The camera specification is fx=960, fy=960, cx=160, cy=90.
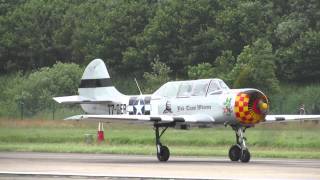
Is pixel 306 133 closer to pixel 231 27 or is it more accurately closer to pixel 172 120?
pixel 172 120

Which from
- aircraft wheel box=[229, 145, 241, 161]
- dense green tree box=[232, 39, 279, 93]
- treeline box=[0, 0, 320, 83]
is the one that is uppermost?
treeline box=[0, 0, 320, 83]

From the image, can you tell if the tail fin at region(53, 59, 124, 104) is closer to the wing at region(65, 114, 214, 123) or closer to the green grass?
the green grass

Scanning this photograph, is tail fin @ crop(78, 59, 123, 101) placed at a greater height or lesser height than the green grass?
greater

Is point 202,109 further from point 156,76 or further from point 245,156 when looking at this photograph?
point 156,76

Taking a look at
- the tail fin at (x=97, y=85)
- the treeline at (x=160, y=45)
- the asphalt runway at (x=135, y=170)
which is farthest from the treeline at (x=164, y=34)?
the asphalt runway at (x=135, y=170)

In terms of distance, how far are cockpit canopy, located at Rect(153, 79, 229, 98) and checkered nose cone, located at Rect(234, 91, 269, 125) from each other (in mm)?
1119

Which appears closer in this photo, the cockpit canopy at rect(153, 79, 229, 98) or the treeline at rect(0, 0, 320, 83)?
the cockpit canopy at rect(153, 79, 229, 98)

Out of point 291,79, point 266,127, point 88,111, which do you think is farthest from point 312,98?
point 88,111

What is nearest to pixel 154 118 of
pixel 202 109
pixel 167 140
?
pixel 202 109

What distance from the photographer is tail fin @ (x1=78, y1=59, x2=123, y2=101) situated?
35.3m

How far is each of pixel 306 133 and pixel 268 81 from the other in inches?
559

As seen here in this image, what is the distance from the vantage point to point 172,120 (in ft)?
91.8

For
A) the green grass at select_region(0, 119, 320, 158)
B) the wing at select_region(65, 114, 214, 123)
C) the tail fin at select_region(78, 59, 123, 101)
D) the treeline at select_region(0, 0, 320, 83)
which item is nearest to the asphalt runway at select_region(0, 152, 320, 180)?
the wing at select_region(65, 114, 214, 123)

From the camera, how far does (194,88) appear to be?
2894 centimetres
